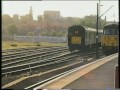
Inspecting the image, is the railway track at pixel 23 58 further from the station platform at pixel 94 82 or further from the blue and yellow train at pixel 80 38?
the station platform at pixel 94 82

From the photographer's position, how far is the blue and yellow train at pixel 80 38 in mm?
37438

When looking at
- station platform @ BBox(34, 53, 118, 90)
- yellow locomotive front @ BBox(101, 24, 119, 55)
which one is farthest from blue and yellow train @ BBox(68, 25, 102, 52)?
station platform @ BBox(34, 53, 118, 90)

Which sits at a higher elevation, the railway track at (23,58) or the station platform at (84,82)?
the station platform at (84,82)

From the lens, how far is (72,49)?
38375 mm

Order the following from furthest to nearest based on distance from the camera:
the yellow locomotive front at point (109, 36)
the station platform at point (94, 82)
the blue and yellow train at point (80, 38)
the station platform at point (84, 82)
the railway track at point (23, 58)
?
the blue and yellow train at point (80, 38) → the yellow locomotive front at point (109, 36) → the railway track at point (23, 58) → the station platform at point (94, 82) → the station platform at point (84, 82)

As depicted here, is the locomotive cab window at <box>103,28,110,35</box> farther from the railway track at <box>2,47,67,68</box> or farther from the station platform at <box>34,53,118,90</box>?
the station platform at <box>34,53,118,90</box>

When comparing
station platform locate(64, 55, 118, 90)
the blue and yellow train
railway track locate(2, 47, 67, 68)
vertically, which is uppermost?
the blue and yellow train

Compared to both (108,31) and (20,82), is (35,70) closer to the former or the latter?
(20,82)

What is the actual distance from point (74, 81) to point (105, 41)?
868 inches

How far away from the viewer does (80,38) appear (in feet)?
121

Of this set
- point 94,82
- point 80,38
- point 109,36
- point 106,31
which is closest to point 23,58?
point 109,36

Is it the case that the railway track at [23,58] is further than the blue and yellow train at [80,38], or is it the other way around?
the blue and yellow train at [80,38]

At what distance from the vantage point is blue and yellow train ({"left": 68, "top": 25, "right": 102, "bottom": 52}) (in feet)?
123

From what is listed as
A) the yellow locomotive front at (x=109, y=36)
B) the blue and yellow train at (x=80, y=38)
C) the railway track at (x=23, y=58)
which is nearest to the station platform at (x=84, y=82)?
the railway track at (x=23, y=58)
